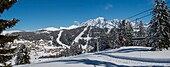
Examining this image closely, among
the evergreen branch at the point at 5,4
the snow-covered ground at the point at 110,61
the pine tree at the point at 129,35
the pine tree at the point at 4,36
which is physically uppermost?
the pine tree at the point at 129,35

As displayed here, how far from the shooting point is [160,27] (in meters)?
54.0

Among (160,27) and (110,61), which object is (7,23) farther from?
(160,27)

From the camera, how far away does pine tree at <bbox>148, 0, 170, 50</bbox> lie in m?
53.6

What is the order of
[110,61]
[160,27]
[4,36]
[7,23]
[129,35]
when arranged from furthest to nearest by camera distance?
[129,35]
[160,27]
[110,61]
[4,36]
[7,23]

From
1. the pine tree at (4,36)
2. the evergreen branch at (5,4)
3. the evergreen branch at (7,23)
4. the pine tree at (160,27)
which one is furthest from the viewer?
the pine tree at (160,27)

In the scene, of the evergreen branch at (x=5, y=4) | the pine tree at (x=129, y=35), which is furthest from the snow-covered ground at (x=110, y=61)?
the pine tree at (x=129, y=35)

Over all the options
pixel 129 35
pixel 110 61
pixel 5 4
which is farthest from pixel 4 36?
pixel 129 35

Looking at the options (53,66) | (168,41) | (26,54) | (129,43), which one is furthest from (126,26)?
(53,66)

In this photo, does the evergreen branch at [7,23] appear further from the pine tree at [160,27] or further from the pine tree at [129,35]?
the pine tree at [129,35]

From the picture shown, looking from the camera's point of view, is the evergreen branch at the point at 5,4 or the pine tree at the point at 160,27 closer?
the evergreen branch at the point at 5,4

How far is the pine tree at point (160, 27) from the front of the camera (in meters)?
53.6

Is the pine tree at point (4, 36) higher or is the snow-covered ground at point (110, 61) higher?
the pine tree at point (4, 36)

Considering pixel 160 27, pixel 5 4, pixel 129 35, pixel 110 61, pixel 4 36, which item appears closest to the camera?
pixel 5 4

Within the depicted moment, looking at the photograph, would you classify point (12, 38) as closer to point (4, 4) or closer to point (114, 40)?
point (4, 4)
